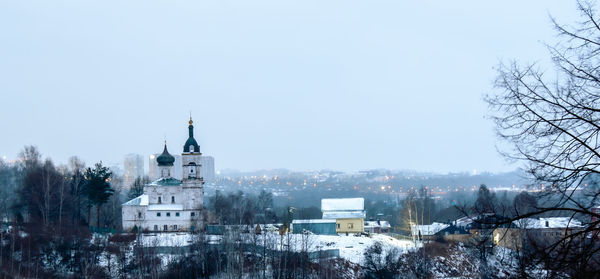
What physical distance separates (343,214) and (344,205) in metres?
2.13

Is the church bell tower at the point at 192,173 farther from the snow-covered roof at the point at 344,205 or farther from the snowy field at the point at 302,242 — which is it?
the snow-covered roof at the point at 344,205

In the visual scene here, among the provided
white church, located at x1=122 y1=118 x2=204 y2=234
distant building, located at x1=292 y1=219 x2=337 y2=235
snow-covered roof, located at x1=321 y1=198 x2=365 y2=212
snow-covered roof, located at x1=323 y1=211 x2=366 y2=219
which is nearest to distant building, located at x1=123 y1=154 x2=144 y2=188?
snow-covered roof, located at x1=321 y1=198 x2=365 y2=212

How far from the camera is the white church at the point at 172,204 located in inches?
1766

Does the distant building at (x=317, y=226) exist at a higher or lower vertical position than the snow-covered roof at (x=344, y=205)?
lower

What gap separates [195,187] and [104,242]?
462 inches

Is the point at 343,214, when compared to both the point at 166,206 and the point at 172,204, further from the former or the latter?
the point at 166,206

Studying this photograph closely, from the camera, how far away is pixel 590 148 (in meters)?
5.59

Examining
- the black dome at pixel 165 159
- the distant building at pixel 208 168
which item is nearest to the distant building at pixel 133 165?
the distant building at pixel 208 168

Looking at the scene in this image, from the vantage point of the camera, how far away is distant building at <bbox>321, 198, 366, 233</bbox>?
5050 centimetres

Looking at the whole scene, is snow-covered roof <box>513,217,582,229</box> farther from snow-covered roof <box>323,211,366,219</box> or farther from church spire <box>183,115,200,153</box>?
church spire <box>183,115,200,153</box>

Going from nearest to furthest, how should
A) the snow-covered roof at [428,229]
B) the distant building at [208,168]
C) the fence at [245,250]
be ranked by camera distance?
the fence at [245,250] < the snow-covered roof at [428,229] < the distant building at [208,168]

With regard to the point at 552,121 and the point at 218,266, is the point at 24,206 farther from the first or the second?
the point at 552,121

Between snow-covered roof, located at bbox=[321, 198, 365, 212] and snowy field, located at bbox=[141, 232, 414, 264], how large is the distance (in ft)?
30.7

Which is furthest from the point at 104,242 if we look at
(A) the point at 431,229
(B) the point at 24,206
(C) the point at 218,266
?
(A) the point at 431,229
